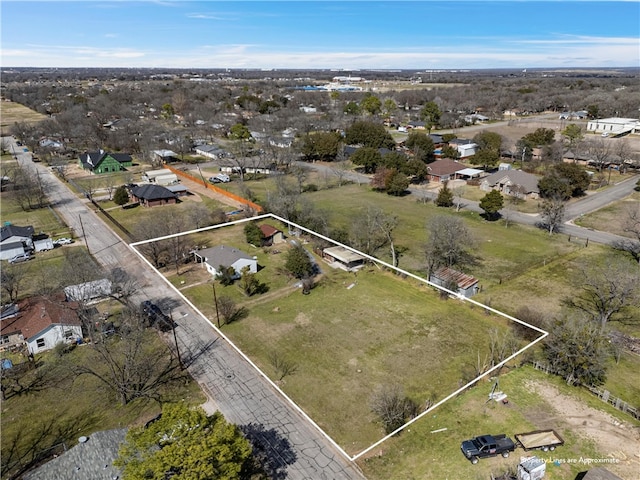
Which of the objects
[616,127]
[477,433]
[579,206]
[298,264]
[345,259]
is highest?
[616,127]

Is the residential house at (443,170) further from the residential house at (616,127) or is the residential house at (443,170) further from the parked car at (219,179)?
the residential house at (616,127)

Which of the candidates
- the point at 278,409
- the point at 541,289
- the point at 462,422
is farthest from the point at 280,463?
the point at 541,289

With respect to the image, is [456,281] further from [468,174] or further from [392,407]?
[468,174]

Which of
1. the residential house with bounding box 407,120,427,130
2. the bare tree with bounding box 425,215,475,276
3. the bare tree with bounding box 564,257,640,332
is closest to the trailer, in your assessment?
→ the bare tree with bounding box 564,257,640,332

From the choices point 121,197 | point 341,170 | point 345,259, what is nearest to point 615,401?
point 345,259

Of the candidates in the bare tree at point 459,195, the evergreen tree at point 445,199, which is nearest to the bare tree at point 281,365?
the bare tree at point 459,195

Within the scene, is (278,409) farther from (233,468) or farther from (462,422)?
(462,422)

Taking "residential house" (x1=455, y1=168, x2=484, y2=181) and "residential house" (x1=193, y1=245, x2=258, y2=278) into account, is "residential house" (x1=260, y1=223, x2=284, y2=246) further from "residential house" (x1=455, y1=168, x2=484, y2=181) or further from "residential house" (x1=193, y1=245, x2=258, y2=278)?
"residential house" (x1=455, y1=168, x2=484, y2=181)
